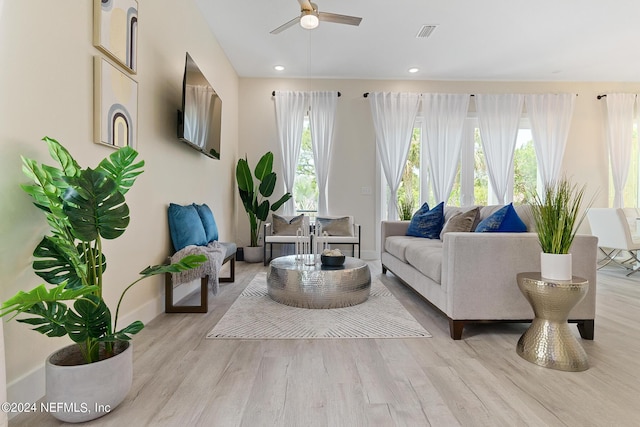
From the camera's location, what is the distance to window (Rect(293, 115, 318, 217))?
541cm

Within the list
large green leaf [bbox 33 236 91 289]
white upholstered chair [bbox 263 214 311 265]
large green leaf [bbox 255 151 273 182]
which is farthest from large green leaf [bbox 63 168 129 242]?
large green leaf [bbox 255 151 273 182]

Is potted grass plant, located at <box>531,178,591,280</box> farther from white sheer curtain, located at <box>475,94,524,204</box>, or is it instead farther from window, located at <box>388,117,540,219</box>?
white sheer curtain, located at <box>475,94,524,204</box>

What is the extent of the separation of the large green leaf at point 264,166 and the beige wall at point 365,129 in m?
0.39

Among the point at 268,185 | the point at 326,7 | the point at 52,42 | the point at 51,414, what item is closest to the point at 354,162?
the point at 268,185

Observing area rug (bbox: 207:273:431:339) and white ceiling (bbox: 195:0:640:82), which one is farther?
white ceiling (bbox: 195:0:640:82)

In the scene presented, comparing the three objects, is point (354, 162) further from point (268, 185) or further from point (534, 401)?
point (534, 401)

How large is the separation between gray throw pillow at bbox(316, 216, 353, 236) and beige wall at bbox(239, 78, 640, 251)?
0.45m

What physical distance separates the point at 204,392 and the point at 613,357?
2.28 m

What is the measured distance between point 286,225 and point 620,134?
220 inches

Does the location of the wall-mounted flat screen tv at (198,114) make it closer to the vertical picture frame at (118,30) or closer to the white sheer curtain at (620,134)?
the vertical picture frame at (118,30)

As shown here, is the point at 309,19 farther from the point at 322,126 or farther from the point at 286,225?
the point at 286,225

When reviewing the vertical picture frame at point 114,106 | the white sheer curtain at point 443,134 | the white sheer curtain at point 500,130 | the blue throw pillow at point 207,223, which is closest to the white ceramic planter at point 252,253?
the blue throw pillow at point 207,223

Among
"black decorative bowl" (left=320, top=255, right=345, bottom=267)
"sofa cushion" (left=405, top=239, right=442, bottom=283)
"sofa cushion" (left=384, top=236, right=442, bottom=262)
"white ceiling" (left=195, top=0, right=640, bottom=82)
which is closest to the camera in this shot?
"sofa cushion" (left=405, top=239, right=442, bottom=283)

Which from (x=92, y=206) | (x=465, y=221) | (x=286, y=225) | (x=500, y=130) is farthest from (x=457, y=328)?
(x=500, y=130)
